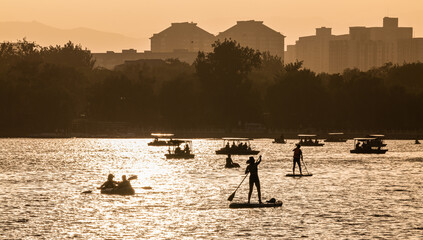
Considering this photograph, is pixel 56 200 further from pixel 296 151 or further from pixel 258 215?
pixel 296 151

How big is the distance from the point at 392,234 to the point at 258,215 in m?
10.1

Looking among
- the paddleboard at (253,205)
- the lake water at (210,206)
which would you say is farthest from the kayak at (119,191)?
the paddleboard at (253,205)

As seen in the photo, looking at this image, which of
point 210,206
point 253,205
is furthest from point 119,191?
point 253,205

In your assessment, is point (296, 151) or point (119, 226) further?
point (296, 151)

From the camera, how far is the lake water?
47625 millimetres

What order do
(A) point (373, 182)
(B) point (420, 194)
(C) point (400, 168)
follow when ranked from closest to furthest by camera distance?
(B) point (420, 194) < (A) point (373, 182) < (C) point (400, 168)

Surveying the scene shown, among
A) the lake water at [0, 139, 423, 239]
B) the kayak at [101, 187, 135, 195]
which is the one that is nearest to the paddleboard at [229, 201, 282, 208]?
the lake water at [0, 139, 423, 239]

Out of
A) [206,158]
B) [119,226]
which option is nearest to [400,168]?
[206,158]

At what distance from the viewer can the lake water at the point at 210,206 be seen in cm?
4762

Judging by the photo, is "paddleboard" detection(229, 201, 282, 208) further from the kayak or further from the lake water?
the kayak

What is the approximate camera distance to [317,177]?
88188mm

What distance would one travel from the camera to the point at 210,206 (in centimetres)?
5950

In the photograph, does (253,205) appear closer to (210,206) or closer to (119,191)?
(210,206)

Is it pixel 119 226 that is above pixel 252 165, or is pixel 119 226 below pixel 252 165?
below
